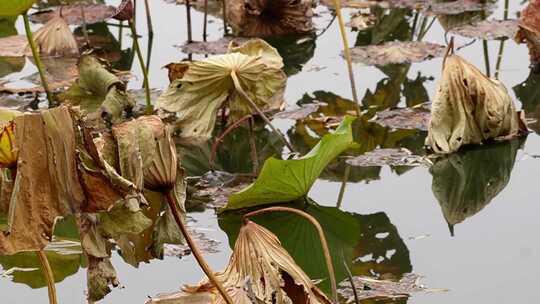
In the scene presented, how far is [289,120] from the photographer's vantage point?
2863mm

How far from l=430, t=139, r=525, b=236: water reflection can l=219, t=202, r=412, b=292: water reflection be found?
0.15 meters

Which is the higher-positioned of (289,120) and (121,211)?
(121,211)

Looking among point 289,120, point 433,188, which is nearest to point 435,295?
point 433,188

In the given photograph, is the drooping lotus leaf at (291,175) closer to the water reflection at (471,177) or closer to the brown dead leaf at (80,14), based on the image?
the water reflection at (471,177)

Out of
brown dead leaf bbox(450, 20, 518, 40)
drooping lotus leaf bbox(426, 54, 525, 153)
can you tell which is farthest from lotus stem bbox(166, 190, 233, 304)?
brown dead leaf bbox(450, 20, 518, 40)

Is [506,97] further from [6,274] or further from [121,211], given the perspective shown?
[121,211]

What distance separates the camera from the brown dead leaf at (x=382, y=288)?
179 centimetres

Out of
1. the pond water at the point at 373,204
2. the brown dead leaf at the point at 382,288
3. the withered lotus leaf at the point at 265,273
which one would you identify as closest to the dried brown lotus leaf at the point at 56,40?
the pond water at the point at 373,204

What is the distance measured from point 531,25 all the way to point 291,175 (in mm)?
1206

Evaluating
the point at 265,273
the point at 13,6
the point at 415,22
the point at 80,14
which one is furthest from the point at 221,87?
the point at 80,14

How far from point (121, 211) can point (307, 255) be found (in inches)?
26.9

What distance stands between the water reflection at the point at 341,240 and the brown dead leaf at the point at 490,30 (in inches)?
54.6

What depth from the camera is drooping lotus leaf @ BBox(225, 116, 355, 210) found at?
77.8 inches

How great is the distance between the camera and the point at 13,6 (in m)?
2.35
